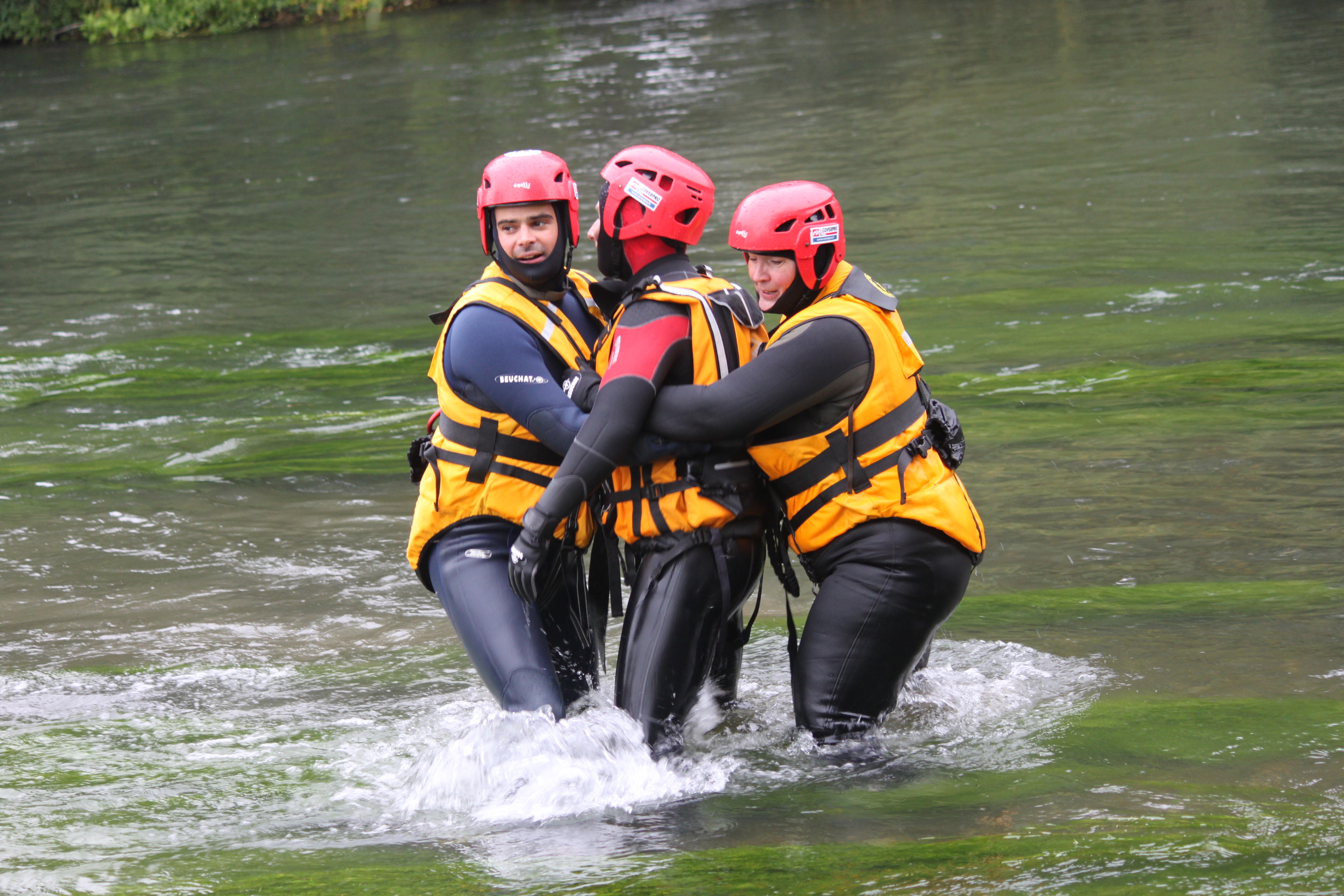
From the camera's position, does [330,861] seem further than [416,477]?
No

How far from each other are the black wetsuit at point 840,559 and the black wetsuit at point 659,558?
105 millimetres

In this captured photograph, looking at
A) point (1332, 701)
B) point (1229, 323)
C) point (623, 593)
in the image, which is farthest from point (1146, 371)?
point (1332, 701)

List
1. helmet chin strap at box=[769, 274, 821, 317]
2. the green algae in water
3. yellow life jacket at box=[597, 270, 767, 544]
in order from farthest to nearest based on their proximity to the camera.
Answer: the green algae in water → helmet chin strap at box=[769, 274, 821, 317] → yellow life jacket at box=[597, 270, 767, 544]

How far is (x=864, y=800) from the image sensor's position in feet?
12.4

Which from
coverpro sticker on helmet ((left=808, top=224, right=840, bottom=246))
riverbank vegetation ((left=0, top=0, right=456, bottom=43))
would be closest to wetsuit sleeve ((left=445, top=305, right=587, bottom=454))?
coverpro sticker on helmet ((left=808, top=224, right=840, bottom=246))

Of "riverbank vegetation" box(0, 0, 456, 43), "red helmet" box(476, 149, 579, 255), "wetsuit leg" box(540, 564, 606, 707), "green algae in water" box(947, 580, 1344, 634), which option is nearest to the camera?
"red helmet" box(476, 149, 579, 255)

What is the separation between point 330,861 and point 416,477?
3.75 ft

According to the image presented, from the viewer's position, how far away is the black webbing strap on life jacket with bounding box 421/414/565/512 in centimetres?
386

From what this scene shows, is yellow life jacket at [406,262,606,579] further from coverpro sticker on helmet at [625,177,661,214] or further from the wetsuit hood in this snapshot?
the wetsuit hood

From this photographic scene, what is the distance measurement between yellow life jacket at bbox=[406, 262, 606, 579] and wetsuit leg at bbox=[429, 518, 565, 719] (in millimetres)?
63

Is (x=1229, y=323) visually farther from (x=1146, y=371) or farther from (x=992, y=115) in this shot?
(x=992, y=115)

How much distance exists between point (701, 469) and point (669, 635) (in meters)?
0.46

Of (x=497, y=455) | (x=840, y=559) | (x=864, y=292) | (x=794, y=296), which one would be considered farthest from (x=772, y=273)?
(x=497, y=455)

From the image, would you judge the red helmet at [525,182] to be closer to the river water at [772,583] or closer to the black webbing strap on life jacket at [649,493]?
the black webbing strap on life jacket at [649,493]
